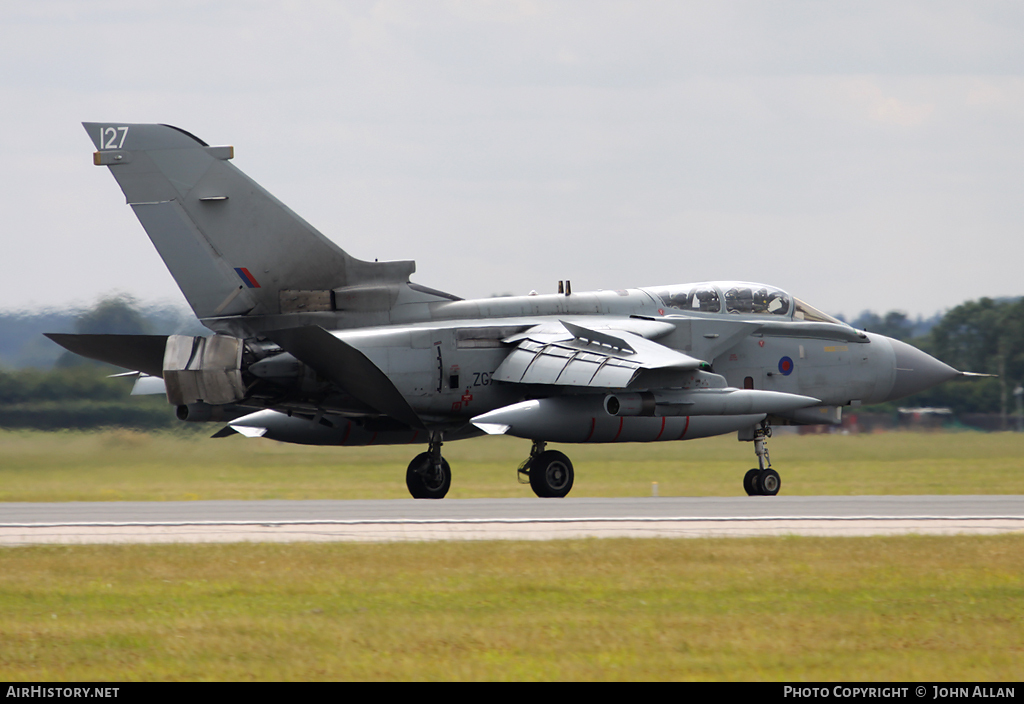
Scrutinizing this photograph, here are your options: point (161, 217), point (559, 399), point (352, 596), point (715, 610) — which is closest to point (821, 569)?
point (715, 610)

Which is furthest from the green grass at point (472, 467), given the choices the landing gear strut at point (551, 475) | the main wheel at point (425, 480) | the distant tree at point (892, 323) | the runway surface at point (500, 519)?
the distant tree at point (892, 323)

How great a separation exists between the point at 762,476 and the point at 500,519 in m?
7.81

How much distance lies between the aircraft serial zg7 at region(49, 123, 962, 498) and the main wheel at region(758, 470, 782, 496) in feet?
0.08

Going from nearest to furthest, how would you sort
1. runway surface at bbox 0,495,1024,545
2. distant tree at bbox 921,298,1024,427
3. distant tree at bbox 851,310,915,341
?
runway surface at bbox 0,495,1024,545 < distant tree at bbox 921,298,1024,427 < distant tree at bbox 851,310,915,341

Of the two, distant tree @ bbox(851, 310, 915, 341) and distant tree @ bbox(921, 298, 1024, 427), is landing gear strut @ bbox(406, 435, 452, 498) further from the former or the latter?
distant tree @ bbox(851, 310, 915, 341)

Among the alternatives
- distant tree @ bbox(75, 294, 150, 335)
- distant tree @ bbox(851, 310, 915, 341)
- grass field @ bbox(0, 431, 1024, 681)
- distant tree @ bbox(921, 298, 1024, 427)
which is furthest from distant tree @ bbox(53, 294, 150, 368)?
distant tree @ bbox(851, 310, 915, 341)

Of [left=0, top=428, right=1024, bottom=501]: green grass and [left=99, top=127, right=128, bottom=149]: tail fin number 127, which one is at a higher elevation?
[left=99, top=127, right=128, bottom=149]: tail fin number 127

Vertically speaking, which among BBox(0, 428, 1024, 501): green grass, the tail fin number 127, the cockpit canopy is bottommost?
BBox(0, 428, 1024, 501): green grass

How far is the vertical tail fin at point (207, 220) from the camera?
19.5 m

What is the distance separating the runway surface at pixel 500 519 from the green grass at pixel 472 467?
4.62 metres

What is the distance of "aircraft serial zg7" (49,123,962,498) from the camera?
19.2m

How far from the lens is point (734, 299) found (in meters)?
22.9

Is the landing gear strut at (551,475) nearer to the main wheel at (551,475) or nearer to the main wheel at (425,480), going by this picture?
the main wheel at (551,475)
